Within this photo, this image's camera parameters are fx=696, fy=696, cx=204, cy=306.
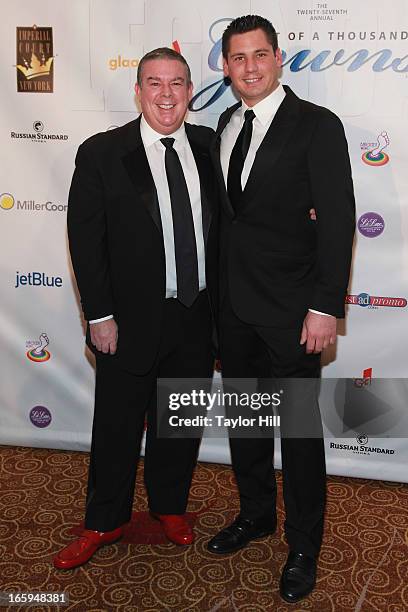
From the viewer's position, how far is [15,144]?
3.25 metres

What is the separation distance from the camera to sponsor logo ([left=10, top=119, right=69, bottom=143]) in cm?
322

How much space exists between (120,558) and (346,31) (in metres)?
2.32

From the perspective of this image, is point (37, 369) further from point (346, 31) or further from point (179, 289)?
point (346, 31)

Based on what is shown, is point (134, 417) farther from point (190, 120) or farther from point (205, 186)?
point (190, 120)

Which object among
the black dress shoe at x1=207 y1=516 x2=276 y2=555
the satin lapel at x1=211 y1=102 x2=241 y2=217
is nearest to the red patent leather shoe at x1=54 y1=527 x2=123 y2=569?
the black dress shoe at x1=207 y1=516 x2=276 y2=555

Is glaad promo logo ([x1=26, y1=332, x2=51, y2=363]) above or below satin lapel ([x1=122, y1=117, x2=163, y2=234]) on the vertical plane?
below

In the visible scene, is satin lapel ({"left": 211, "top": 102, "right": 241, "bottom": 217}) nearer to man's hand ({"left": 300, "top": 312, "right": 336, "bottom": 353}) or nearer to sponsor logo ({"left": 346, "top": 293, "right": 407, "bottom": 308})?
man's hand ({"left": 300, "top": 312, "right": 336, "bottom": 353})

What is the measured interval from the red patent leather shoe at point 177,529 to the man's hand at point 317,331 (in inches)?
37.0

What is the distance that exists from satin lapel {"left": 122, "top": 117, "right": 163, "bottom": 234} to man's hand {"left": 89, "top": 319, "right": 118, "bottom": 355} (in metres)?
0.39

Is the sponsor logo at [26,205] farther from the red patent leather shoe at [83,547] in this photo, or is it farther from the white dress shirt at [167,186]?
the red patent leather shoe at [83,547]

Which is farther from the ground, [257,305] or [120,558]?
[257,305]

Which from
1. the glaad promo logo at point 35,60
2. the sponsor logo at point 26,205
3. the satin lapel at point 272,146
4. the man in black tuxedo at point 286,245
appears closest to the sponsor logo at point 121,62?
the glaad promo logo at point 35,60

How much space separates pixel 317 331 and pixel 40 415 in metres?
1.79

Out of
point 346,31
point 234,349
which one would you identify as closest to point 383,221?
point 346,31
